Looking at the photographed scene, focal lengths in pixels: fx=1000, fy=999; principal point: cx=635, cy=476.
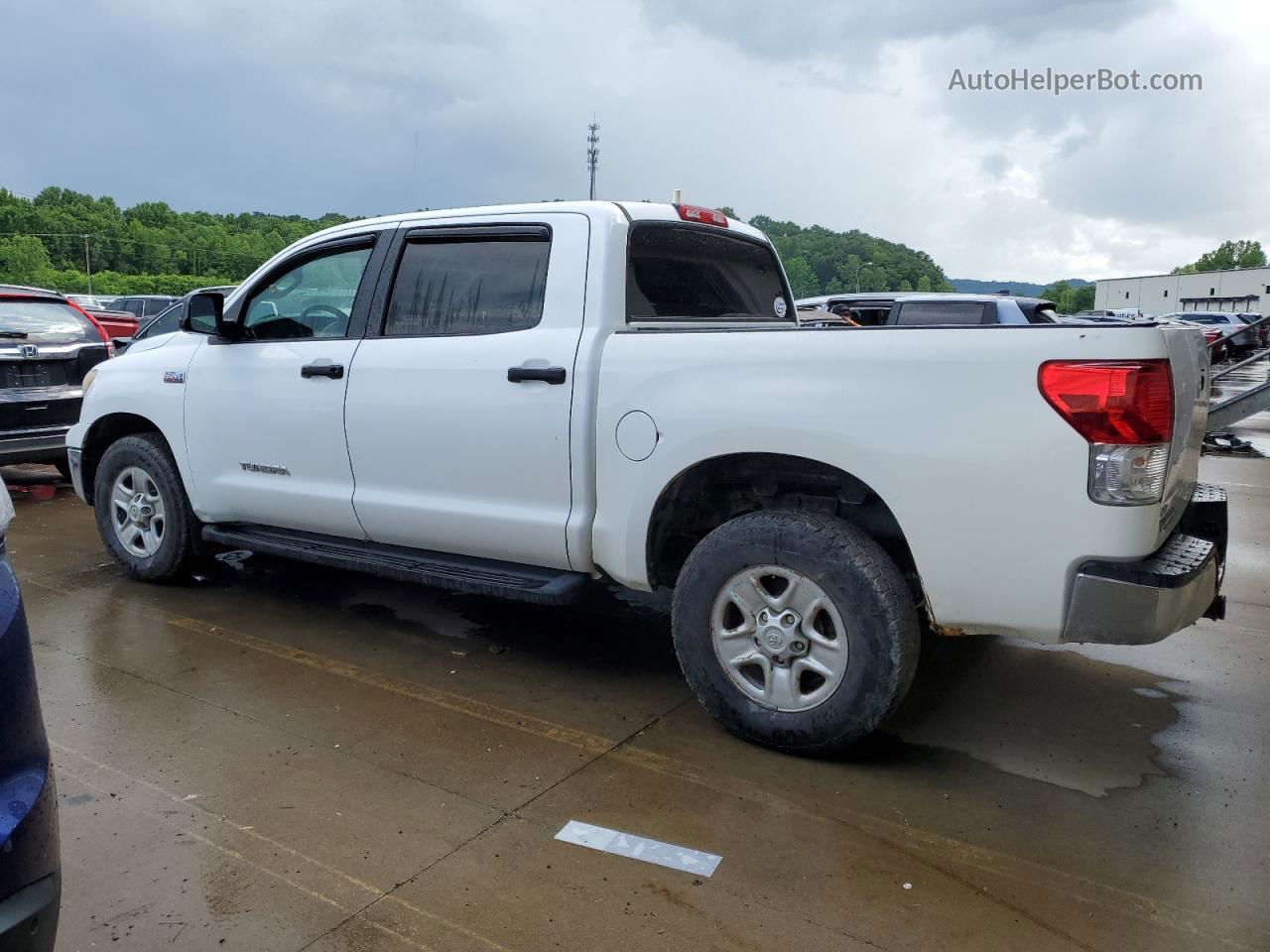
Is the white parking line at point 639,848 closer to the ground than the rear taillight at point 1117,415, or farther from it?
closer to the ground

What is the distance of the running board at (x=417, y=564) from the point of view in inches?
154

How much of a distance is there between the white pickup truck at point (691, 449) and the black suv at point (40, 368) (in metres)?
2.99

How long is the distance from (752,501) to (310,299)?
2.40 metres

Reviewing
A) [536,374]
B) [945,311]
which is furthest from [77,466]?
[945,311]

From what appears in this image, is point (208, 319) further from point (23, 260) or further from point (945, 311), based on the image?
point (23, 260)

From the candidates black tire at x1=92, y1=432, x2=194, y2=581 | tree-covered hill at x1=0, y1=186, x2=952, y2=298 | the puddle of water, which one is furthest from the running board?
tree-covered hill at x1=0, y1=186, x2=952, y2=298

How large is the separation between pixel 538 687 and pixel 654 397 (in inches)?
53.8

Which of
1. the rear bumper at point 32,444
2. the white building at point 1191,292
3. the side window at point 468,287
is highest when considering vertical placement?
the white building at point 1191,292

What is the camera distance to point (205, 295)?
15.5 feet

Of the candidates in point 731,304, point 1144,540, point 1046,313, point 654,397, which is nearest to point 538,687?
point 654,397

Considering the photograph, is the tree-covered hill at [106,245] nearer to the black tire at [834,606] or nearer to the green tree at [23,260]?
the green tree at [23,260]

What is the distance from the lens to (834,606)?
10.7 feet

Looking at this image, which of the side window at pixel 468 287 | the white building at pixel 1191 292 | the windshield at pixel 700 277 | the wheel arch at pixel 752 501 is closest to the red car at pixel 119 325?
the side window at pixel 468 287

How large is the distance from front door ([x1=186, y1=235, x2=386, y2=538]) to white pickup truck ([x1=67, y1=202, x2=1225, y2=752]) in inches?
0.6
